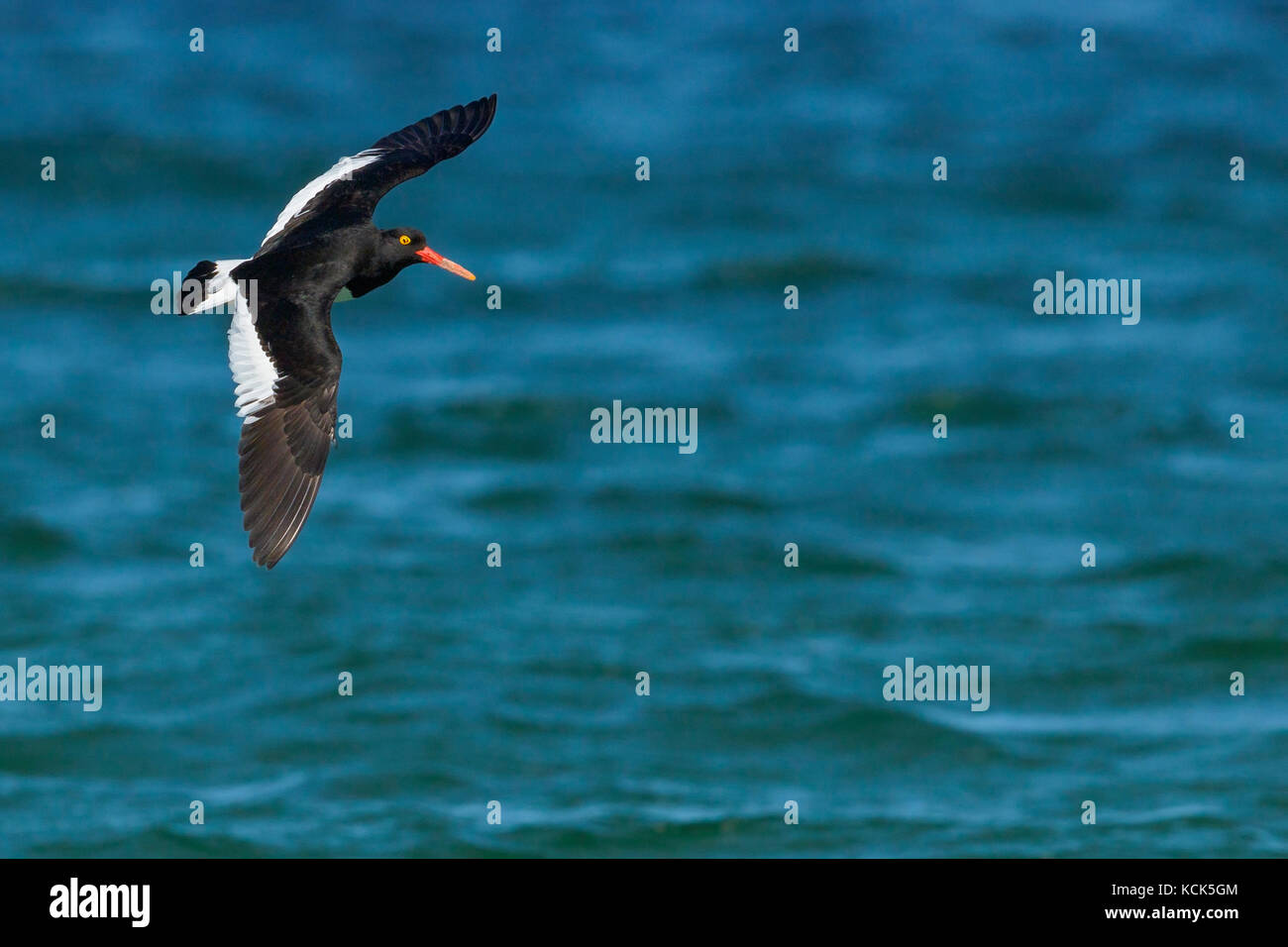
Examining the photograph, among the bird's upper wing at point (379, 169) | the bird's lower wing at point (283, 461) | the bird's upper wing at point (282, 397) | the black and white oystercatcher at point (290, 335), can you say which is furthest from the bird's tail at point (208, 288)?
the bird's lower wing at point (283, 461)

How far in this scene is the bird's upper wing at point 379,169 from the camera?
13109 millimetres

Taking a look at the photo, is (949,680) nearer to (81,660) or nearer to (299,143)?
(81,660)

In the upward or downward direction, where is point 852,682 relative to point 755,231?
downward

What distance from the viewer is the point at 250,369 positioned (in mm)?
11844

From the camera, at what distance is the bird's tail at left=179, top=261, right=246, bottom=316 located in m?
11.8

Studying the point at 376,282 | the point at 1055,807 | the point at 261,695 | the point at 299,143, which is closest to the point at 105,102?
the point at 299,143

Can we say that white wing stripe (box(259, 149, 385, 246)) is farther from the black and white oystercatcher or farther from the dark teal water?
the dark teal water

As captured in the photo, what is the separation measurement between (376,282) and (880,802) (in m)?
21.9

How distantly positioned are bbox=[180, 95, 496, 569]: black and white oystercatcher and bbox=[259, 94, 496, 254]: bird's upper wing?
0.15 feet

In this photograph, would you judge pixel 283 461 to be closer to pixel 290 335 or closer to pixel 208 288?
pixel 290 335

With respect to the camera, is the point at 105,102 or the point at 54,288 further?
the point at 105,102

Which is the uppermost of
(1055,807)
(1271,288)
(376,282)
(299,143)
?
(299,143)

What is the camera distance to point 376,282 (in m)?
12.5

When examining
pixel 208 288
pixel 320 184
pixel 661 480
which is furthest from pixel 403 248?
pixel 661 480
